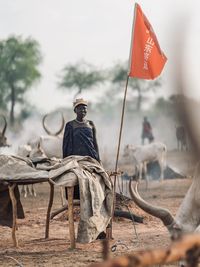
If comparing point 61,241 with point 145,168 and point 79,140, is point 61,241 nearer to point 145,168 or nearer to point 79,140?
point 79,140

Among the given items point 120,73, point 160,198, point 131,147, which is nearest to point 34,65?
point 120,73

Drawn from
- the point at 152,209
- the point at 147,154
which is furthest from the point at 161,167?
the point at 152,209

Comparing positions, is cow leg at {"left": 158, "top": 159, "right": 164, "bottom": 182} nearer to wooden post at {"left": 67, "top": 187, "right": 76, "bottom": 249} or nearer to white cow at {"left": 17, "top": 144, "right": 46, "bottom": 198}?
white cow at {"left": 17, "top": 144, "right": 46, "bottom": 198}

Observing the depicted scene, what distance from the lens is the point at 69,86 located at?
4591cm

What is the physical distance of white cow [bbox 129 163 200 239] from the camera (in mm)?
4945

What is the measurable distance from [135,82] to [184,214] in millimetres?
42343

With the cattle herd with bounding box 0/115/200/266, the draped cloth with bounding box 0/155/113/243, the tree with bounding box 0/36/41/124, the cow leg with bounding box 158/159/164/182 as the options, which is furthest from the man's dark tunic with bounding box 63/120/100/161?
the tree with bounding box 0/36/41/124

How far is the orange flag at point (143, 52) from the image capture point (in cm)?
725

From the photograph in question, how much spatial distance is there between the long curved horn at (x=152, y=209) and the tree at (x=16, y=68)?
35.1m

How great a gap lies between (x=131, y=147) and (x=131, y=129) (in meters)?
14.3

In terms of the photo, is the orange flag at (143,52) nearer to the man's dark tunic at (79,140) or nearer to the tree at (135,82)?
the man's dark tunic at (79,140)

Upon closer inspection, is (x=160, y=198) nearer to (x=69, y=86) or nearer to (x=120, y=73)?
(x=69, y=86)

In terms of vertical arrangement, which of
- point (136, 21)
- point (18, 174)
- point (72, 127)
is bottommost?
point (18, 174)

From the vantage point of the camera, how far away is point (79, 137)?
7648 mm
